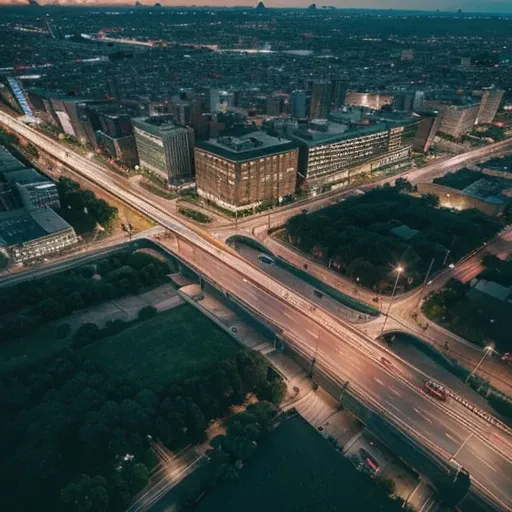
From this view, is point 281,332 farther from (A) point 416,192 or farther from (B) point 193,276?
(A) point 416,192

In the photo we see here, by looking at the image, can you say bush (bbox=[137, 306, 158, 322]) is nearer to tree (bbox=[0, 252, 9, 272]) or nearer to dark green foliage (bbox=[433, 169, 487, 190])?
tree (bbox=[0, 252, 9, 272])

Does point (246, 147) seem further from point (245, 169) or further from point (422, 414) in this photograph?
point (422, 414)

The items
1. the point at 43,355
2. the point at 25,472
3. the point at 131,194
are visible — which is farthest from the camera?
the point at 131,194

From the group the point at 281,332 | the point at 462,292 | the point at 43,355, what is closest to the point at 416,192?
the point at 462,292

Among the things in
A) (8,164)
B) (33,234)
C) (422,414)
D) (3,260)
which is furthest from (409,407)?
(8,164)

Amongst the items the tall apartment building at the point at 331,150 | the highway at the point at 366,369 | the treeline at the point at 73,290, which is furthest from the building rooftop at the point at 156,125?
the treeline at the point at 73,290

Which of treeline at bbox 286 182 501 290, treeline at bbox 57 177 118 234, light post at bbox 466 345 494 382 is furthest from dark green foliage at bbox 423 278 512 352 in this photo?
treeline at bbox 57 177 118 234
